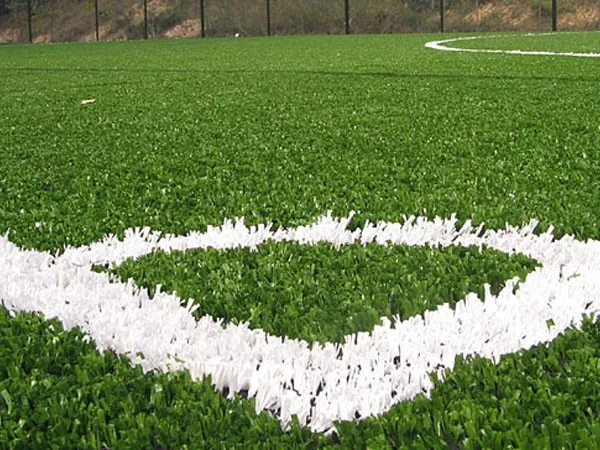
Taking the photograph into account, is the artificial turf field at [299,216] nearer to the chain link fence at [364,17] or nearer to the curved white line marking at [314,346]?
the curved white line marking at [314,346]

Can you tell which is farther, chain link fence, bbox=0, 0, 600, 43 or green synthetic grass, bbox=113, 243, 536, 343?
chain link fence, bbox=0, 0, 600, 43

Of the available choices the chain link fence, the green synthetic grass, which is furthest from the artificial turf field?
the chain link fence

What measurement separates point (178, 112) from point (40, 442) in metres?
3.75

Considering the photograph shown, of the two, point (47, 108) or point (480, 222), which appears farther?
point (47, 108)

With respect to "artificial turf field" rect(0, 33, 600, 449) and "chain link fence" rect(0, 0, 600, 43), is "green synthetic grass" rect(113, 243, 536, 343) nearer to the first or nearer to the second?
"artificial turf field" rect(0, 33, 600, 449)

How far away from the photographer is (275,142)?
3.56 metres

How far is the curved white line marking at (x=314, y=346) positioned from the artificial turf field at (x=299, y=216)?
1.4 inches

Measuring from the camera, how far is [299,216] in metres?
2.30

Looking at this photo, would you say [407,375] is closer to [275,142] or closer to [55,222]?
[55,222]

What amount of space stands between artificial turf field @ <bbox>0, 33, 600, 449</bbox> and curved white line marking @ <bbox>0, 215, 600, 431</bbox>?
0.12 feet

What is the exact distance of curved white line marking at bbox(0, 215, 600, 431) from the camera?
124 centimetres

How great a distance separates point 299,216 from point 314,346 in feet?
3.13

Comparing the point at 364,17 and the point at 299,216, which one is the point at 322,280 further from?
the point at 364,17

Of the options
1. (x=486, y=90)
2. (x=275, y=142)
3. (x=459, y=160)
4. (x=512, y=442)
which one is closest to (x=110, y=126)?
(x=275, y=142)
